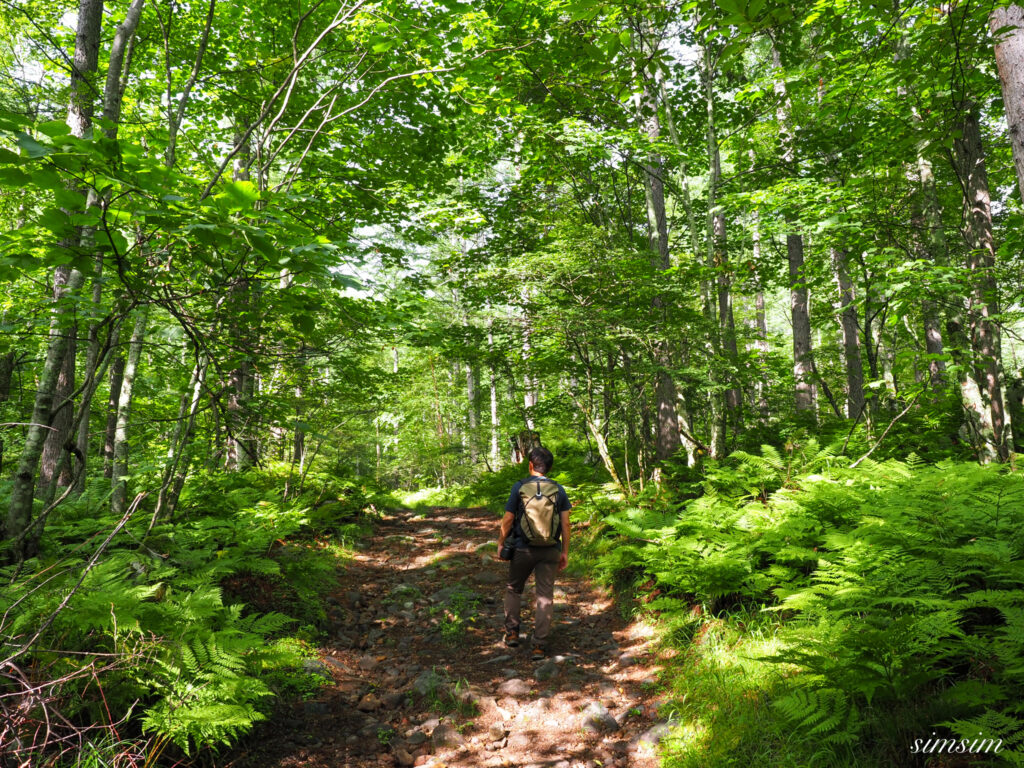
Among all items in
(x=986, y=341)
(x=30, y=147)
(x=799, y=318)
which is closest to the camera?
(x=30, y=147)

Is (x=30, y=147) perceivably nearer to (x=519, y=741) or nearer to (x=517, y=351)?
(x=519, y=741)

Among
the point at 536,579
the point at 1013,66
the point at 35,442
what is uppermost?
the point at 1013,66

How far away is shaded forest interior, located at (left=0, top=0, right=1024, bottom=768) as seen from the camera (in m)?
2.94

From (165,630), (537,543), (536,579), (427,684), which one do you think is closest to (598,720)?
(427,684)

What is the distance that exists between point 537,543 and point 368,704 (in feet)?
7.07

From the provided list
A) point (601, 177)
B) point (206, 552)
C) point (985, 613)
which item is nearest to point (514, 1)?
point (601, 177)

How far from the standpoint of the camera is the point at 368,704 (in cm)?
435

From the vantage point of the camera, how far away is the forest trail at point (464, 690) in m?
3.73

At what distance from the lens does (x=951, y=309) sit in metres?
8.16

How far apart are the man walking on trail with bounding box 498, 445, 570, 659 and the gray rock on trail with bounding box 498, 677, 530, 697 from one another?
745 mm

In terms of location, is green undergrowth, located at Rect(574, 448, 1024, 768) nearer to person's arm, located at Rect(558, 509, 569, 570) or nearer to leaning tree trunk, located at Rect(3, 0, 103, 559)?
person's arm, located at Rect(558, 509, 569, 570)

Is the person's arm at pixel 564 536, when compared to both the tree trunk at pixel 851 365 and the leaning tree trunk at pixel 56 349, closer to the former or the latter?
the leaning tree trunk at pixel 56 349

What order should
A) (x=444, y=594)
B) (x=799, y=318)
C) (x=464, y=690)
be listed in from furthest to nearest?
1. (x=799, y=318)
2. (x=444, y=594)
3. (x=464, y=690)

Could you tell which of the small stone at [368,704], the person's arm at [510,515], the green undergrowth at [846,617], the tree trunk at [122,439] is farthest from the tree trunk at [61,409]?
the green undergrowth at [846,617]
